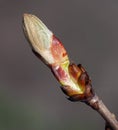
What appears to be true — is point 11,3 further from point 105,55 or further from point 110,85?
point 110,85

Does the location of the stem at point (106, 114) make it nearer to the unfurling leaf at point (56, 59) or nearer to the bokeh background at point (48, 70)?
the unfurling leaf at point (56, 59)

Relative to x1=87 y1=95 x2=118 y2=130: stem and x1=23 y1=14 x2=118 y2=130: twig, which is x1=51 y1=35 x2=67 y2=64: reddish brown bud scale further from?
x1=87 y1=95 x2=118 y2=130: stem

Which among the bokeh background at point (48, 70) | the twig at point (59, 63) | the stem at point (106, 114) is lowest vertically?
the bokeh background at point (48, 70)

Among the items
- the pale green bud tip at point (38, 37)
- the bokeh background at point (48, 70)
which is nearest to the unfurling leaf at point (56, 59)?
the pale green bud tip at point (38, 37)

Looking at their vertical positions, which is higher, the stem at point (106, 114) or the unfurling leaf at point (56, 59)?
the unfurling leaf at point (56, 59)

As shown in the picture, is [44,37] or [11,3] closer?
[44,37]

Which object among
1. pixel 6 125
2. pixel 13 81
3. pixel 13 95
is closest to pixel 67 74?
pixel 6 125

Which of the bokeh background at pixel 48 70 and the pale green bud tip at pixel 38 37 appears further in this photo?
the bokeh background at pixel 48 70
